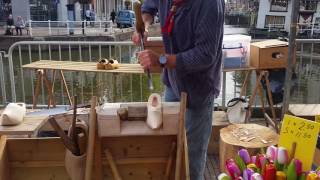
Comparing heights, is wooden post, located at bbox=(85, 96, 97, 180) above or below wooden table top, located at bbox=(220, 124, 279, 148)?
above

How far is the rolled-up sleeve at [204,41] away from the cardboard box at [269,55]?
203cm

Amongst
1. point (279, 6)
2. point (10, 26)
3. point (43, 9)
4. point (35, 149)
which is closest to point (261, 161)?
point (35, 149)

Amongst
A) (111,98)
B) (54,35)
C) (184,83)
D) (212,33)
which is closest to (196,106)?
(184,83)

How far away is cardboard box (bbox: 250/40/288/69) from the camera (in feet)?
11.8

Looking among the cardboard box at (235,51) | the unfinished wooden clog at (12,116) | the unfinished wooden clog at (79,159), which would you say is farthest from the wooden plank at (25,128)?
the cardboard box at (235,51)

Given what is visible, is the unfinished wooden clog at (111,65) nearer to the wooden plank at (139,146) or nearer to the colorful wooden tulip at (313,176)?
the wooden plank at (139,146)

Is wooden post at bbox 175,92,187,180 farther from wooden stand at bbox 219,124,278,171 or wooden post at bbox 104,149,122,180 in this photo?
wooden stand at bbox 219,124,278,171

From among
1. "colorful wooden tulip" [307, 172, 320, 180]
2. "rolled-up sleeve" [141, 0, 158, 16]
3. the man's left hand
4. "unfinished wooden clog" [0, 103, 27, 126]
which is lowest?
"colorful wooden tulip" [307, 172, 320, 180]

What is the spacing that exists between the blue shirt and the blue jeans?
0.05 meters

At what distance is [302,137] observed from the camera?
5.14 ft

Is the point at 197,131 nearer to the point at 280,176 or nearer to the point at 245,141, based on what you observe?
the point at 280,176

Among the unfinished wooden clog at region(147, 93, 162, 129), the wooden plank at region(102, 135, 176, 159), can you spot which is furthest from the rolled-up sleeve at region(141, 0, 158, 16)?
the wooden plank at region(102, 135, 176, 159)

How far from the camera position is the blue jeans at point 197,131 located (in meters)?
1.95

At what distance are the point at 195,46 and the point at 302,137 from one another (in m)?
0.59
